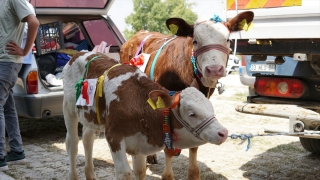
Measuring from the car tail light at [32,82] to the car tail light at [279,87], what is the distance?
3510mm

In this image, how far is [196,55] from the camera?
15.2 feet

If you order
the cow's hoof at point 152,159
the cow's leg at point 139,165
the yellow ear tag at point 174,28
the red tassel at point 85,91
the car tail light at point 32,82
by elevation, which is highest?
the yellow ear tag at point 174,28

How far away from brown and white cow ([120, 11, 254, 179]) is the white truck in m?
0.41

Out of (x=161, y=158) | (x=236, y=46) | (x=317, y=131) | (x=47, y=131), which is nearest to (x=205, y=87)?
(x=236, y=46)

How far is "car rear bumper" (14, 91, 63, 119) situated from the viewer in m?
7.20

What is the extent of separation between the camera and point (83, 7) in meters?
8.66

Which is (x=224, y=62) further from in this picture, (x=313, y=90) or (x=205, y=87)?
(x=313, y=90)

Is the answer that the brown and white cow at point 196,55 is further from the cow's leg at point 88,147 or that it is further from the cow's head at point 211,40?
the cow's leg at point 88,147

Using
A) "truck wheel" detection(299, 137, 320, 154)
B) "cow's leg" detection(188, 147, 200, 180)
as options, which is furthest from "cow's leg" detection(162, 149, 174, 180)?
"truck wheel" detection(299, 137, 320, 154)

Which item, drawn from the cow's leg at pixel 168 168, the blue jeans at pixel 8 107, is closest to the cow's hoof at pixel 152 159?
the cow's leg at pixel 168 168

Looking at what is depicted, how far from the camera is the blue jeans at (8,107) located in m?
5.55

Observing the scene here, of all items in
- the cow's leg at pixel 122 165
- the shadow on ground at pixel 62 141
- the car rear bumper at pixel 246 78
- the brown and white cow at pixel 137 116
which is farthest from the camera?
the shadow on ground at pixel 62 141

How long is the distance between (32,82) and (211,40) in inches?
146

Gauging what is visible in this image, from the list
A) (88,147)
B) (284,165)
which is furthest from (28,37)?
(284,165)
